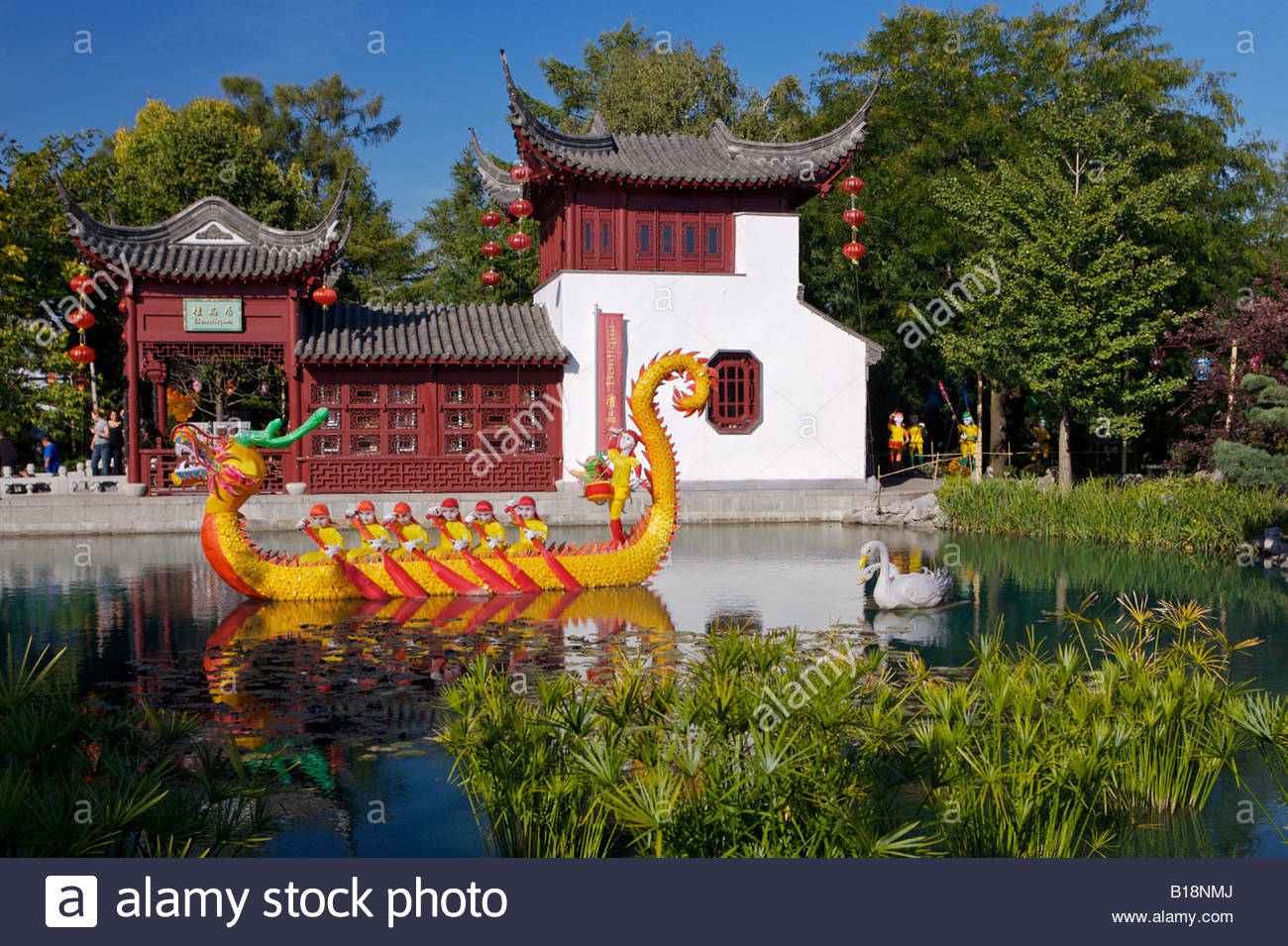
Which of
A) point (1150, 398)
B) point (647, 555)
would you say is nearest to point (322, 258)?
point (647, 555)

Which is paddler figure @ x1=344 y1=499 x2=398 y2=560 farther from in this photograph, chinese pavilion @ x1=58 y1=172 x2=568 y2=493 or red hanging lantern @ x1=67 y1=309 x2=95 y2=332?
red hanging lantern @ x1=67 y1=309 x2=95 y2=332

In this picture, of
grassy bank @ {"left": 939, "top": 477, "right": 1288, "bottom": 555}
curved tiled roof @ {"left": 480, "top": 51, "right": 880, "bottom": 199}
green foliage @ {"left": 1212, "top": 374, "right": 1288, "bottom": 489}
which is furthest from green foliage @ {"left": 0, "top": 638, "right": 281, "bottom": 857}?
curved tiled roof @ {"left": 480, "top": 51, "right": 880, "bottom": 199}

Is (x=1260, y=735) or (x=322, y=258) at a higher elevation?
(x=322, y=258)

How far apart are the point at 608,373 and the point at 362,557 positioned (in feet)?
31.0

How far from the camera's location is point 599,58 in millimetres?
33125

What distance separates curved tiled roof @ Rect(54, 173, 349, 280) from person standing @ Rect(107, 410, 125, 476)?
4.11 metres

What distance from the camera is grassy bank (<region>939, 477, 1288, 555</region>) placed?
14.6m

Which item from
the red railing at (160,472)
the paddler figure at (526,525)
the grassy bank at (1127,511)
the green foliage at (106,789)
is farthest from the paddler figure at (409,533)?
the grassy bank at (1127,511)

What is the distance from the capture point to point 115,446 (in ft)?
72.8

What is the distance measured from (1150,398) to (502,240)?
602 inches

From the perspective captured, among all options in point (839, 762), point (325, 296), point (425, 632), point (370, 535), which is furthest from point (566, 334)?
point (839, 762)

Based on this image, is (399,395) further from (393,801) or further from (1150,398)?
(393,801)

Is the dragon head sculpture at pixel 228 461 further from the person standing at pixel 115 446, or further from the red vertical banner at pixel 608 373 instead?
the person standing at pixel 115 446

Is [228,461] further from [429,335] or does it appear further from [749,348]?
[749,348]
